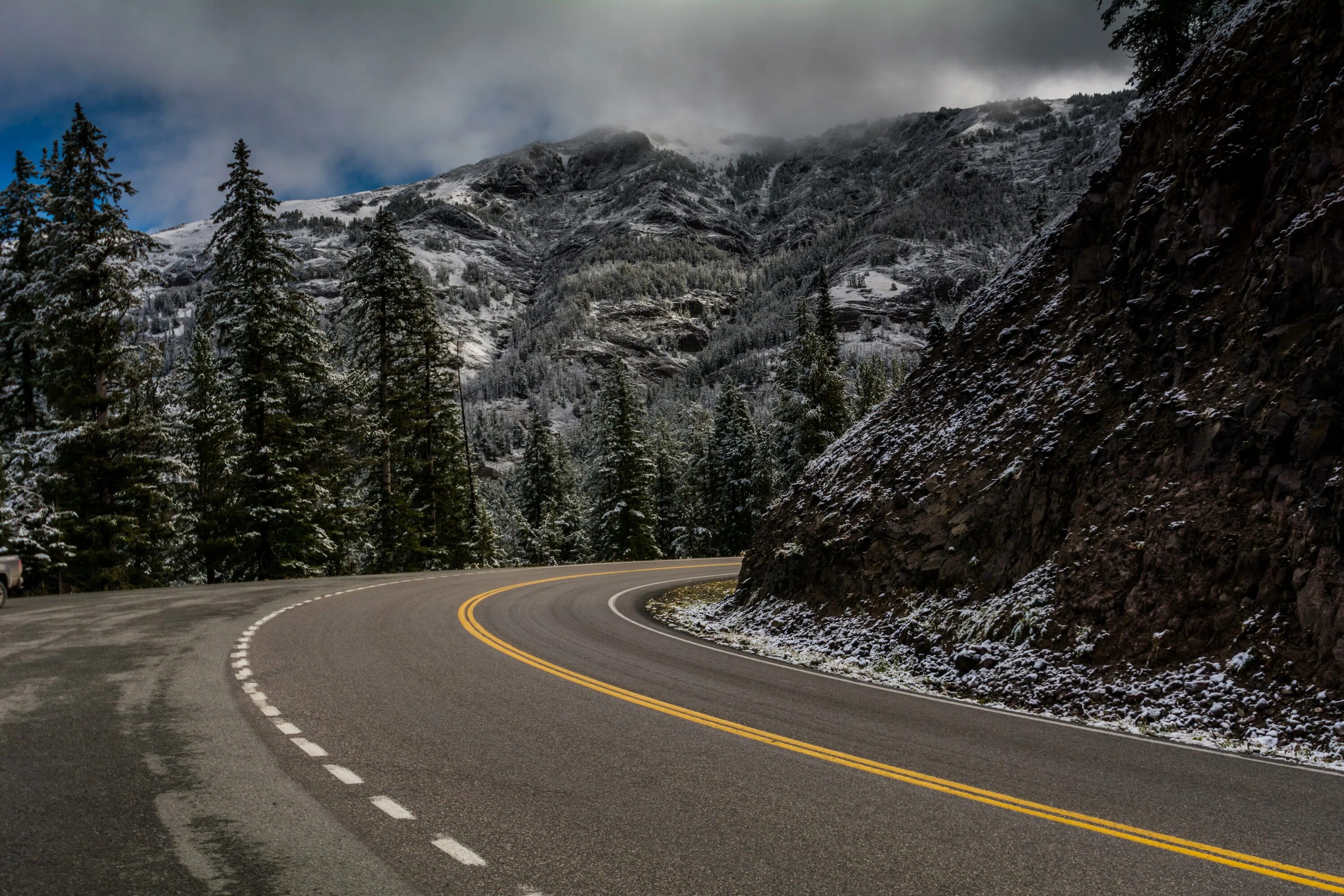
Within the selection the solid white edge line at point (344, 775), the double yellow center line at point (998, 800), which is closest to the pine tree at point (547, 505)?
the double yellow center line at point (998, 800)

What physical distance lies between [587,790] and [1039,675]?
770 centimetres

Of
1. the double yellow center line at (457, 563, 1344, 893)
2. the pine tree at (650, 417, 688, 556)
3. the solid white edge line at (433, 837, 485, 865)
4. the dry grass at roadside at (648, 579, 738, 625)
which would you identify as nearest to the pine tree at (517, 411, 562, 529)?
the pine tree at (650, 417, 688, 556)

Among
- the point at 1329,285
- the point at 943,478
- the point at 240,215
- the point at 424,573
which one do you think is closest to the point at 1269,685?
the point at 1329,285

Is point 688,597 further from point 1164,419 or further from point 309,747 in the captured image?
point 309,747

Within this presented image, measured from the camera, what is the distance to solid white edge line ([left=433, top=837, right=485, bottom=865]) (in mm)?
4676

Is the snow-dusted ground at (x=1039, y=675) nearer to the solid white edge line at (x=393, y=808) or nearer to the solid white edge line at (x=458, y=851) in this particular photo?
the solid white edge line at (x=458, y=851)

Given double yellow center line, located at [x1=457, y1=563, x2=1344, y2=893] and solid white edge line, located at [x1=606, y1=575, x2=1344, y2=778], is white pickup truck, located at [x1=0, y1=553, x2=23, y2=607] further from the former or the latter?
double yellow center line, located at [x1=457, y1=563, x2=1344, y2=893]

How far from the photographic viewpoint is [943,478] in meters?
16.2

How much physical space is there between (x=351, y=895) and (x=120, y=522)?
79.7 feet

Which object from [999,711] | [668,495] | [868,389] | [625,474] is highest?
[868,389]

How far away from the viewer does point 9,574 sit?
17.5 metres

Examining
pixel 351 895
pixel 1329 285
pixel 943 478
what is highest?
pixel 1329 285

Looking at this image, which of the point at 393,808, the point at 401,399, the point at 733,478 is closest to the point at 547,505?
the point at 733,478

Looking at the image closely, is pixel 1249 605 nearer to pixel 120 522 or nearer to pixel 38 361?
pixel 120 522
